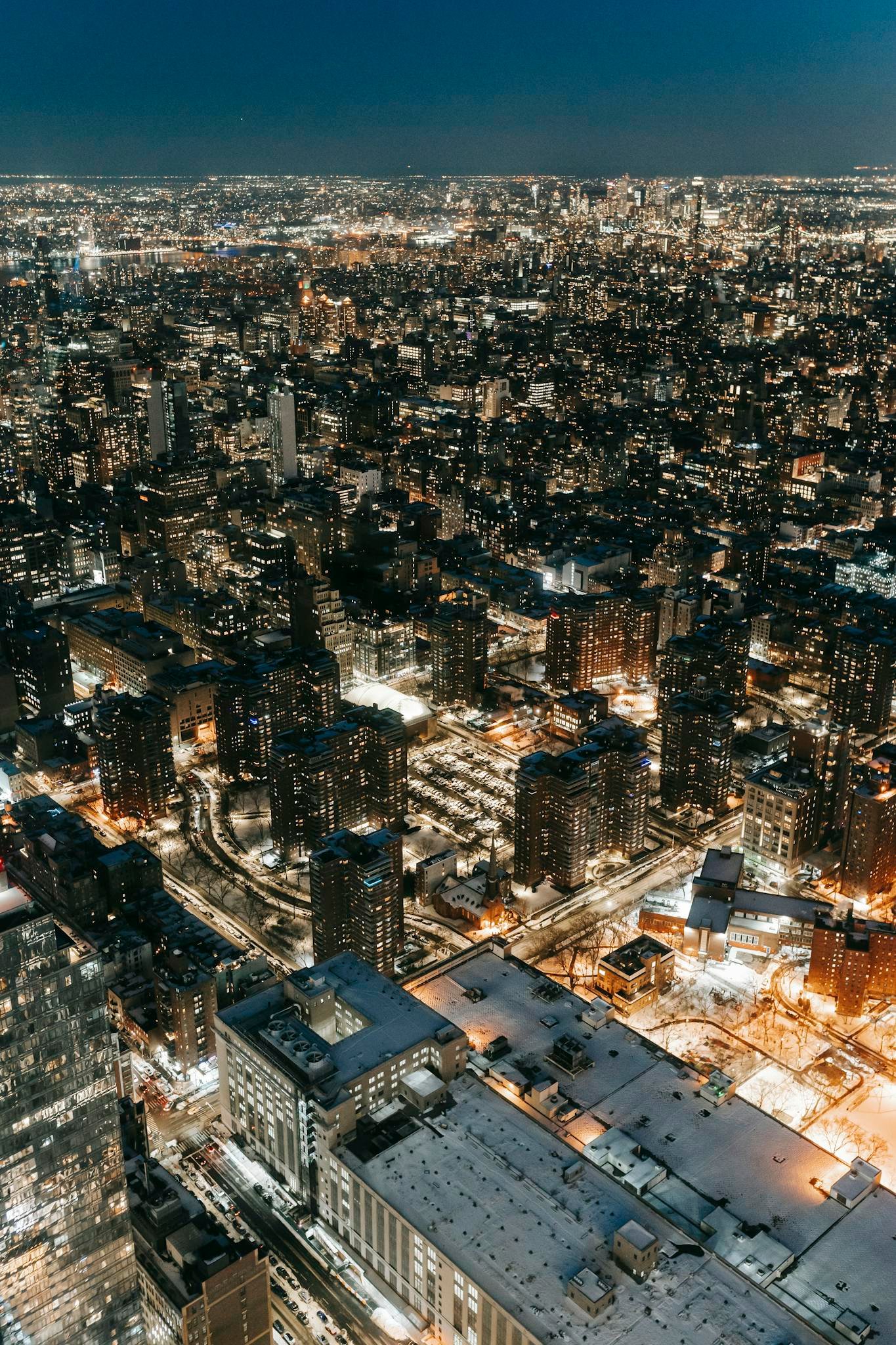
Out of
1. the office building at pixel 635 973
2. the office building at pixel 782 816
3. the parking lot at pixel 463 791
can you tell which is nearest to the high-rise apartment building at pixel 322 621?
the parking lot at pixel 463 791

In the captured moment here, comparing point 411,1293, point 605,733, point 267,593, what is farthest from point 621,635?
Answer: point 411,1293

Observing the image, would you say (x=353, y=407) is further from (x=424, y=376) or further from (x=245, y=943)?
(x=245, y=943)

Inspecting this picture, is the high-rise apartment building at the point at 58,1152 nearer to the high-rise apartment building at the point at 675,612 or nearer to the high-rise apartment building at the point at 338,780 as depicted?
the high-rise apartment building at the point at 338,780

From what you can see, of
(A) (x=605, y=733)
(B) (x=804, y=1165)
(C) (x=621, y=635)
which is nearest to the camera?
(B) (x=804, y=1165)

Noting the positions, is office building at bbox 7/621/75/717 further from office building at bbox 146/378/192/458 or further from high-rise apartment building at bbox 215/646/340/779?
office building at bbox 146/378/192/458

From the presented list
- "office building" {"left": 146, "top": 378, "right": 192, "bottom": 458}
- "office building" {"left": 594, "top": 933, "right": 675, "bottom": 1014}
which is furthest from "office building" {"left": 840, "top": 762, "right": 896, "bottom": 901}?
"office building" {"left": 146, "top": 378, "right": 192, "bottom": 458}
